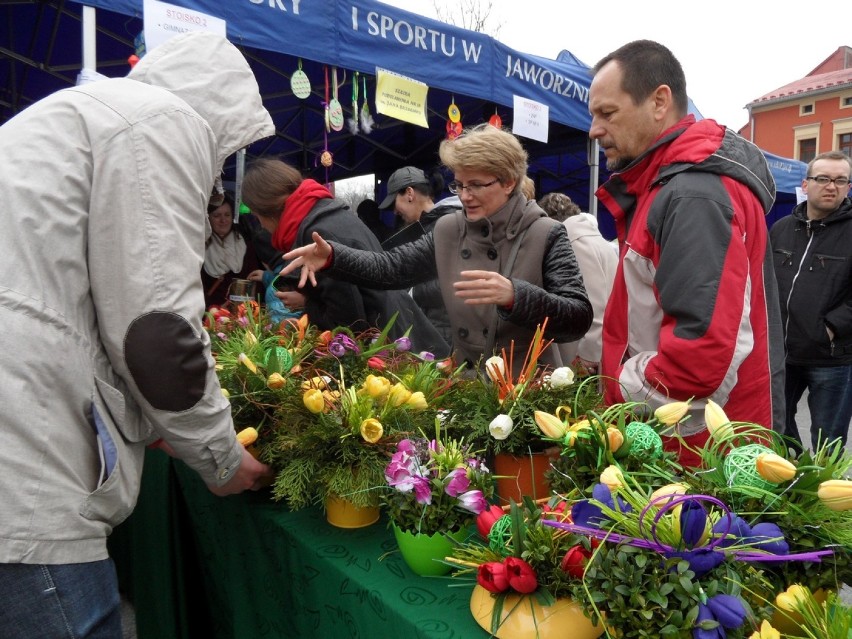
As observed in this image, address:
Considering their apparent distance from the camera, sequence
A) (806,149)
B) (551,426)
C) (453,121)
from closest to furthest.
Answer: (551,426), (453,121), (806,149)

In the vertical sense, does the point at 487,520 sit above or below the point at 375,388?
below

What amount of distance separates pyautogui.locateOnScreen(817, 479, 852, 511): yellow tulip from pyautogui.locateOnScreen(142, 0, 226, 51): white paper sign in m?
2.19

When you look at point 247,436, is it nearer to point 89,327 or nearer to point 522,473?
point 89,327

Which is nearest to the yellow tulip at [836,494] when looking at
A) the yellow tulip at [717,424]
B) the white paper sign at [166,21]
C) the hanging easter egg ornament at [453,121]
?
the yellow tulip at [717,424]

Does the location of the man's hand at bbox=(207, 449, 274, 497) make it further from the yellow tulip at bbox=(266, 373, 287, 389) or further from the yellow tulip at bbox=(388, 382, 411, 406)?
the yellow tulip at bbox=(388, 382, 411, 406)

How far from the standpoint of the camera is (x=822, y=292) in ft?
10.4

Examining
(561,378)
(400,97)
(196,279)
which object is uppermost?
(400,97)

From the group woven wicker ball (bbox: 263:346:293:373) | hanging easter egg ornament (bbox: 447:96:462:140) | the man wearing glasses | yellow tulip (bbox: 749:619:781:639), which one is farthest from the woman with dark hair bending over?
hanging easter egg ornament (bbox: 447:96:462:140)

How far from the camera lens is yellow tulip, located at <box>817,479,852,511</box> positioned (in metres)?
0.78

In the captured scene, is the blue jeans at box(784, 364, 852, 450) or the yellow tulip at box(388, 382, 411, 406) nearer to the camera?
the yellow tulip at box(388, 382, 411, 406)

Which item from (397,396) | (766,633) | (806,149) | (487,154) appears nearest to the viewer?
(766,633)

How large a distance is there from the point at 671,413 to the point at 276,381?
0.86m

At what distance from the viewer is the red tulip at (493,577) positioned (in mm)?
845

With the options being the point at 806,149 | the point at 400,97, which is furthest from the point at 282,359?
the point at 806,149
